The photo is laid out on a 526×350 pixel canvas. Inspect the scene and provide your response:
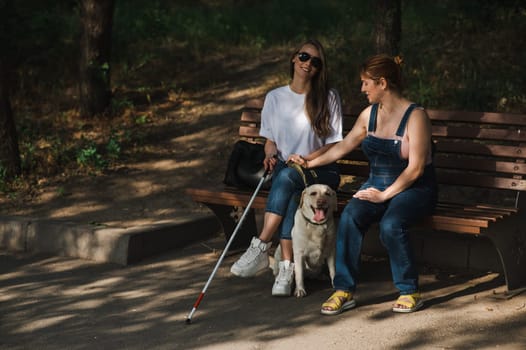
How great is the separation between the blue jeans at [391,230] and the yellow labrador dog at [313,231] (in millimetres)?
174

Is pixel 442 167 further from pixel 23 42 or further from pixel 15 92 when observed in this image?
pixel 15 92

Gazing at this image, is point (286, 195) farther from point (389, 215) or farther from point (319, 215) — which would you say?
point (389, 215)

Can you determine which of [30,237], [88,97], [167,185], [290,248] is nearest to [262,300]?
[290,248]

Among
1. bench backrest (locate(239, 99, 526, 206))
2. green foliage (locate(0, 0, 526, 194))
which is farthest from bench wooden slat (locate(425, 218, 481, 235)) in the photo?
green foliage (locate(0, 0, 526, 194))

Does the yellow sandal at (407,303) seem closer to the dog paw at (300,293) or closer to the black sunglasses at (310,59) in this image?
the dog paw at (300,293)

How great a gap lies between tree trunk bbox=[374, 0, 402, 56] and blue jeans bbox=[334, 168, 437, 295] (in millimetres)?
4482

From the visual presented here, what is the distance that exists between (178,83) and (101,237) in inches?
213

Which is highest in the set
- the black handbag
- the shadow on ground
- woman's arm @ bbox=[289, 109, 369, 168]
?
woman's arm @ bbox=[289, 109, 369, 168]

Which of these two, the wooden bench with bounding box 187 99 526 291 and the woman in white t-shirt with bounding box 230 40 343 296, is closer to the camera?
the wooden bench with bounding box 187 99 526 291

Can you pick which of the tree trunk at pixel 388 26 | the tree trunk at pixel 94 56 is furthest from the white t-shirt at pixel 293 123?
the tree trunk at pixel 94 56

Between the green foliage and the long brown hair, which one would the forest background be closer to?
the green foliage

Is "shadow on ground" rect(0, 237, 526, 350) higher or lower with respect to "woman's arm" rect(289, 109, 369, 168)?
lower

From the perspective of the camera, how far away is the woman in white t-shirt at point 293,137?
21.0 ft

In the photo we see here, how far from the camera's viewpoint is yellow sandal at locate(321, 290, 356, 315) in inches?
223
